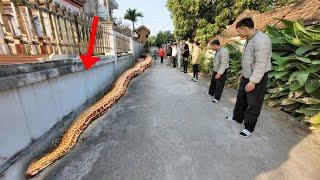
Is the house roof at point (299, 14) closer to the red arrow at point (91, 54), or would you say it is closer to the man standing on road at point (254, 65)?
the man standing on road at point (254, 65)

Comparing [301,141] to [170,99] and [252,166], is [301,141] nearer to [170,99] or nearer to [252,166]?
[252,166]

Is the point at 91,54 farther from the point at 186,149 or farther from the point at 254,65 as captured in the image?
the point at 254,65

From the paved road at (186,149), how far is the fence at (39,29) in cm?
165

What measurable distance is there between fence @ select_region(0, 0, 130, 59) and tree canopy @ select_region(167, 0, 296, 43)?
10352 millimetres

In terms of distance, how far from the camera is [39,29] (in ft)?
13.8

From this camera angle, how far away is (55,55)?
12.9ft

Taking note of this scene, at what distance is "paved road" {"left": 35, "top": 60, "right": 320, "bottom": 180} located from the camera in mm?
2617

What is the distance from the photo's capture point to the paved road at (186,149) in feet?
8.59

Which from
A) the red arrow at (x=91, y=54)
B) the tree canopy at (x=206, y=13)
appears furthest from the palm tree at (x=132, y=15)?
the red arrow at (x=91, y=54)

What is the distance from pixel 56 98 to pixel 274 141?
3.57 m

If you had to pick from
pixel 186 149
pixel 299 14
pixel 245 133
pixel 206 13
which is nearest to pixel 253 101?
pixel 245 133

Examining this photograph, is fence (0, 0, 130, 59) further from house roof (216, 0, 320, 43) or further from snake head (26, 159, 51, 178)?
house roof (216, 0, 320, 43)

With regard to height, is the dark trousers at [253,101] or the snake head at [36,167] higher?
the dark trousers at [253,101]

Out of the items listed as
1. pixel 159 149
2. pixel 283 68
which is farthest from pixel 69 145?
pixel 283 68
